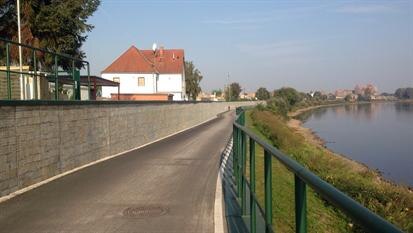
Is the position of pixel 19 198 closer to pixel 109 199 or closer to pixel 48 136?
pixel 109 199

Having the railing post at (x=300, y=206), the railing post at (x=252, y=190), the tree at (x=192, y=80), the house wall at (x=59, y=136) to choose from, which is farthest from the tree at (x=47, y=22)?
the tree at (x=192, y=80)

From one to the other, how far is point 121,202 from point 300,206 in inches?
249

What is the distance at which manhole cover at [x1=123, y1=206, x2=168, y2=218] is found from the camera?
8.20 metres

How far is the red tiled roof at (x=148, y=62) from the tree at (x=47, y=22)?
40.6 m

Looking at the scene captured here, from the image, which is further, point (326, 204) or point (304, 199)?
point (326, 204)

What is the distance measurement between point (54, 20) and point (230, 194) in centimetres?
2861

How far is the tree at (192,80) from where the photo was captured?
105m

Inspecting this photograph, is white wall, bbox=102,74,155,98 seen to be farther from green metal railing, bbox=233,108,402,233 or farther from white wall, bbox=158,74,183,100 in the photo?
green metal railing, bbox=233,108,402,233

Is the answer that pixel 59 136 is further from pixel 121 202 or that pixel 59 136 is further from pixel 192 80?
pixel 192 80

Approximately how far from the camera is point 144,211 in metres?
8.49

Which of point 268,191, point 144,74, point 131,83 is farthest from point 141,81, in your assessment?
point 268,191

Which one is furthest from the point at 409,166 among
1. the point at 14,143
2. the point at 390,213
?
the point at 14,143

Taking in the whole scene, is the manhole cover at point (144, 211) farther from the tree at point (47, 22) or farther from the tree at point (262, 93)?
the tree at point (262, 93)

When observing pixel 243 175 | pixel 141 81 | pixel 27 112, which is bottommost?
pixel 243 175
